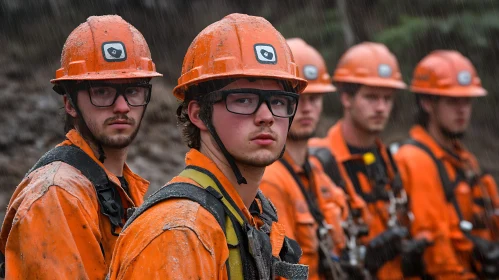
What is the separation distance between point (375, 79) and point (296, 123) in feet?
6.89

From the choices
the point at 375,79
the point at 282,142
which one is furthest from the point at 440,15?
the point at 282,142

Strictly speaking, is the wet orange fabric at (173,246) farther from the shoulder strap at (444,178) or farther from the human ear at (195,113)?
the shoulder strap at (444,178)

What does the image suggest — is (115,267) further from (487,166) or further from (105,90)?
(487,166)

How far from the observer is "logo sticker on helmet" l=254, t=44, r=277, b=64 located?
3.72m

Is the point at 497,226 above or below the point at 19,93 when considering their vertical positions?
below

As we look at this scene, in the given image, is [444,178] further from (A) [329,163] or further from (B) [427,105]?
(A) [329,163]

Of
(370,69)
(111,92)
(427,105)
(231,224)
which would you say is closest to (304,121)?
(370,69)

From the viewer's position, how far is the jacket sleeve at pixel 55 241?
163 inches

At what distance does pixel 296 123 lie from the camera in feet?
22.7

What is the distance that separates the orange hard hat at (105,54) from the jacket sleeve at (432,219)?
13.5ft

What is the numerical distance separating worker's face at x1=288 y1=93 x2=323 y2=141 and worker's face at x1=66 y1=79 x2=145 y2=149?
6.97 ft

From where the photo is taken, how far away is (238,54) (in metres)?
3.69

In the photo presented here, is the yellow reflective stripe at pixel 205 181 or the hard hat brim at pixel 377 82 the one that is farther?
the hard hat brim at pixel 377 82

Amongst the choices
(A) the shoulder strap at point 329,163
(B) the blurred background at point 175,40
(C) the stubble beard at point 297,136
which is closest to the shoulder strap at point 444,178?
(A) the shoulder strap at point 329,163
